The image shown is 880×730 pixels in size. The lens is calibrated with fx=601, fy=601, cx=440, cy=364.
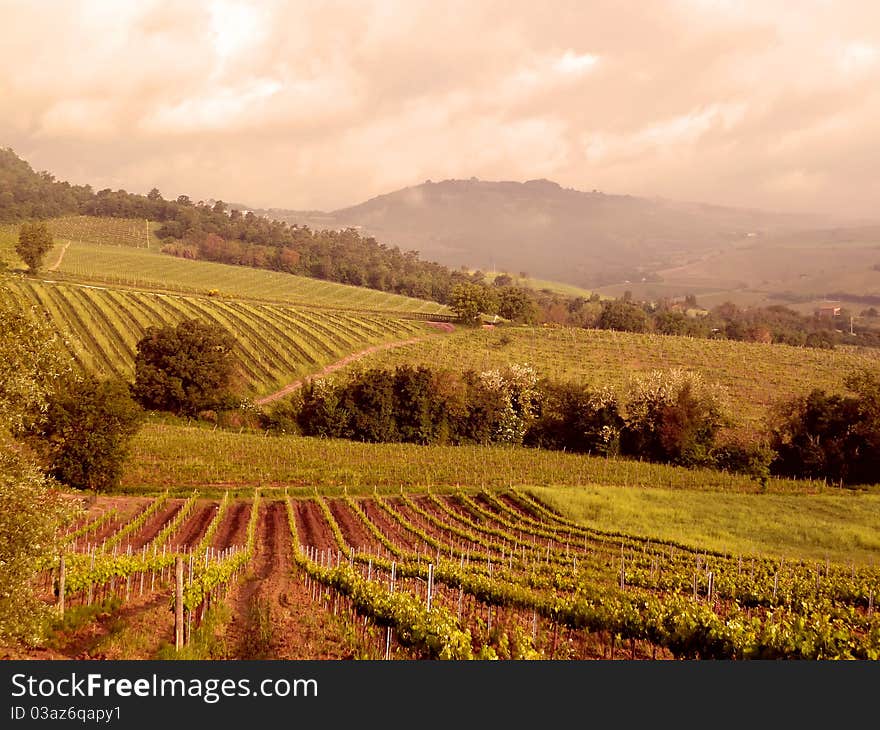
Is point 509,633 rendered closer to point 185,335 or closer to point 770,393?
point 185,335

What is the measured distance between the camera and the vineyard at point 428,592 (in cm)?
1688

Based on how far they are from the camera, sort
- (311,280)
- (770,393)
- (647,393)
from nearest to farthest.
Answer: (647,393)
(770,393)
(311,280)

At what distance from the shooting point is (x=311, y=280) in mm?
162250

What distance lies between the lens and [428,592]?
19516mm

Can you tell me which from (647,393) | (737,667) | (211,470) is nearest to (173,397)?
(211,470)

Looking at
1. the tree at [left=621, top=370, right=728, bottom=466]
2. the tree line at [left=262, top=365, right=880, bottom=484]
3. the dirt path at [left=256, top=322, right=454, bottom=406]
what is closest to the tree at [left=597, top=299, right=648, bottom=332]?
the dirt path at [left=256, top=322, right=454, bottom=406]

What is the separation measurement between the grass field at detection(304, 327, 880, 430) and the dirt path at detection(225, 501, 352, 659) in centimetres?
6455

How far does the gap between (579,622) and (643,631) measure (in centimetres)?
212

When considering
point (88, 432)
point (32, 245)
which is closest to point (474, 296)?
point (32, 245)

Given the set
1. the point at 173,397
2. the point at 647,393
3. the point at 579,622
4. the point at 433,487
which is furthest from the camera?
the point at 173,397

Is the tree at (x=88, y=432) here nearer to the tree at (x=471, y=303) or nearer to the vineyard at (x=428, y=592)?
the vineyard at (x=428, y=592)

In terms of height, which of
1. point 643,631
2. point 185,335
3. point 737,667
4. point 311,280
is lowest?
point 643,631

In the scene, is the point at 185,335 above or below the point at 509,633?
above

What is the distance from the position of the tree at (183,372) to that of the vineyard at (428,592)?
28683 millimetres
